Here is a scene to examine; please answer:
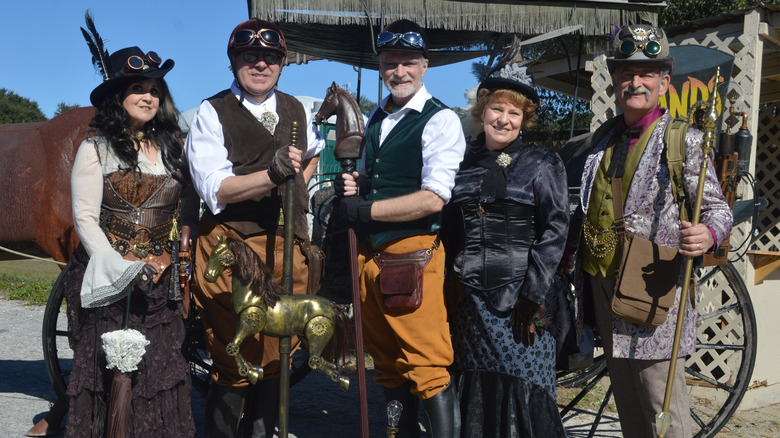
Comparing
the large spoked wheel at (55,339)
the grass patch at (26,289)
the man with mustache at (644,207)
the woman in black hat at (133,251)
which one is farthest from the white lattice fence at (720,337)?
the grass patch at (26,289)

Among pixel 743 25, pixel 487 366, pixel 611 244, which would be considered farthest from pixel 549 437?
pixel 743 25

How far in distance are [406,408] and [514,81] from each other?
1545 mm

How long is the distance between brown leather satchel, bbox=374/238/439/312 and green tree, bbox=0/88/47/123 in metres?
32.6

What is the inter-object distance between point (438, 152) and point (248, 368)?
1182 millimetres

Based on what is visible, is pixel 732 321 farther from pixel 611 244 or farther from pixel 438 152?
pixel 438 152

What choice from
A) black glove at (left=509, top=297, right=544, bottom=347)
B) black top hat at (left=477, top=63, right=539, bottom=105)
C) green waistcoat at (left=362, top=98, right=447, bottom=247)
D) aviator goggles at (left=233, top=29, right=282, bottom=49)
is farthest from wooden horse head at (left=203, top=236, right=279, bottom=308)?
black top hat at (left=477, top=63, right=539, bottom=105)

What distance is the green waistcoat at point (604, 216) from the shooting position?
288 cm

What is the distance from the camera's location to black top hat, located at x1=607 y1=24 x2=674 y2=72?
2.83 meters

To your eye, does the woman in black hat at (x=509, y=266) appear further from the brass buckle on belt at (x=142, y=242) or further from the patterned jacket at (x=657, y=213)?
the brass buckle on belt at (x=142, y=242)

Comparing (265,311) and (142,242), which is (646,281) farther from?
(142,242)

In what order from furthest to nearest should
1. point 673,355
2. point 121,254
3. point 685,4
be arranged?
point 685,4 < point 121,254 < point 673,355

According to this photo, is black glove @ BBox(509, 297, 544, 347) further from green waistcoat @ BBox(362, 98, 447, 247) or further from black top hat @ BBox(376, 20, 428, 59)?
black top hat @ BBox(376, 20, 428, 59)

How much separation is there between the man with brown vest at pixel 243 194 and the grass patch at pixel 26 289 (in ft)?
22.9

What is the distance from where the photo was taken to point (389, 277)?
2906mm
